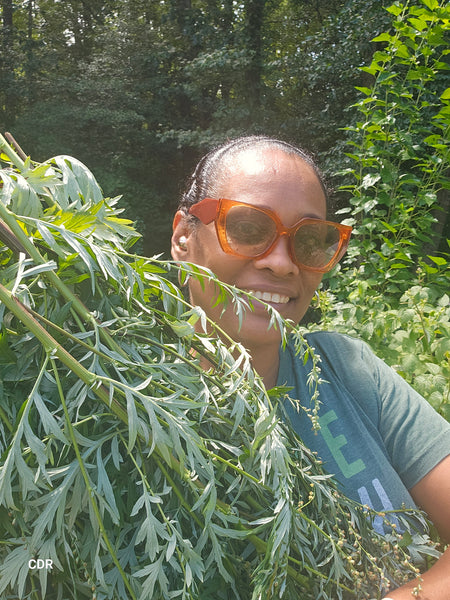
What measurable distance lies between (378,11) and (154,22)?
6447 millimetres

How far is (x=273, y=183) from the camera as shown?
151cm

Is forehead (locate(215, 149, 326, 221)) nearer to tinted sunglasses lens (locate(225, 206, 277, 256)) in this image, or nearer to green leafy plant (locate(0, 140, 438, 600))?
tinted sunglasses lens (locate(225, 206, 277, 256))

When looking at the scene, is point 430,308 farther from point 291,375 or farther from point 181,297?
point 181,297

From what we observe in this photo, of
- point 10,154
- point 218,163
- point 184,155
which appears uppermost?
point 10,154

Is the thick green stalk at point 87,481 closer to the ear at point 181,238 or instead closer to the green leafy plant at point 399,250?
the ear at point 181,238

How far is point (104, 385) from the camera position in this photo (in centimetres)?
83

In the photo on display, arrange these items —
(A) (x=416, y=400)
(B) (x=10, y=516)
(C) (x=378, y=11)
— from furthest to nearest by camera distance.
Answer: (C) (x=378, y=11) < (A) (x=416, y=400) < (B) (x=10, y=516)

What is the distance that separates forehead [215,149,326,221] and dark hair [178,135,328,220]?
Result: 24 millimetres

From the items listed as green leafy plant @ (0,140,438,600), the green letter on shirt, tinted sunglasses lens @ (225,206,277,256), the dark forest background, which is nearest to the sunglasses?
tinted sunglasses lens @ (225,206,277,256)

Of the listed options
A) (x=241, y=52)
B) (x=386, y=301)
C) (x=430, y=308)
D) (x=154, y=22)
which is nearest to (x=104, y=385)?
(x=430, y=308)

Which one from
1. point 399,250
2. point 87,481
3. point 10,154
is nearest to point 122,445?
point 87,481

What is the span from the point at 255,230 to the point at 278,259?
0.33 feet

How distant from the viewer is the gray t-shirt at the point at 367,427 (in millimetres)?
1389

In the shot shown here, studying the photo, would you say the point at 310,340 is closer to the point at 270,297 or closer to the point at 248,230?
the point at 270,297
